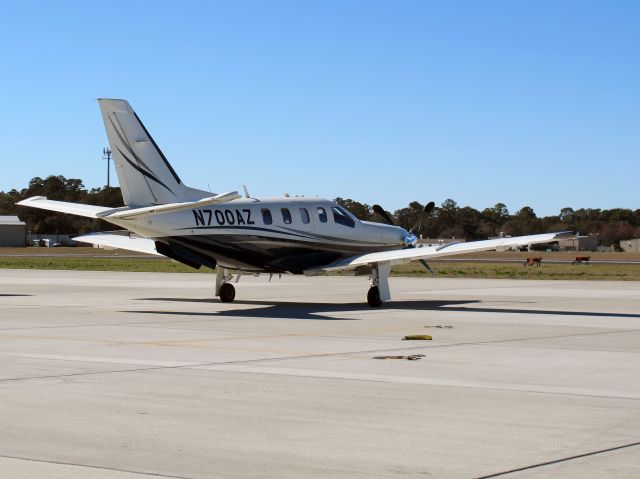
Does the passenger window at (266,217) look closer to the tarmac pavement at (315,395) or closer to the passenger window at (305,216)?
the passenger window at (305,216)

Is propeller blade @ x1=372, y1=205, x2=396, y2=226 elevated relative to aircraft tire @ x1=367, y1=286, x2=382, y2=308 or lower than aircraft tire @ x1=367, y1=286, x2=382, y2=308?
elevated

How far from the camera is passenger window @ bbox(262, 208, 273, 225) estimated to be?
32.2 metres

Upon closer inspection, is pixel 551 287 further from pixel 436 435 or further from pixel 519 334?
pixel 436 435

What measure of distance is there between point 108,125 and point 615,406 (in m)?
20.1

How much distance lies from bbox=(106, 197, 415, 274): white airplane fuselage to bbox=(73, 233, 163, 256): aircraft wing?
4.26 m

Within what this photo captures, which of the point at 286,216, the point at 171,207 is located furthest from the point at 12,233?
the point at 171,207

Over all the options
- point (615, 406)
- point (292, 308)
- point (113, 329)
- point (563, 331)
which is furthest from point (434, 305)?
point (615, 406)

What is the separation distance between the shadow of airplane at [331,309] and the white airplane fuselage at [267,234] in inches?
60.2

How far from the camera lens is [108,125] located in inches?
1172

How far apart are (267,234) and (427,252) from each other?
489 centimetres

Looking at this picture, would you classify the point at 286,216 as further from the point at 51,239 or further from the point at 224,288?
the point at 51,239

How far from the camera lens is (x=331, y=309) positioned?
3192 cm

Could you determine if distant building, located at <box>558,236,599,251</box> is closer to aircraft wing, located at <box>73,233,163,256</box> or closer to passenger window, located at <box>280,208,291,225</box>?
aircraft wing, located at <box>73,233,163,256</box>

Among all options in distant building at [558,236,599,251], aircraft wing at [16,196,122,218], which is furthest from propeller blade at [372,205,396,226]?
distant building at [558,236,599,251]
